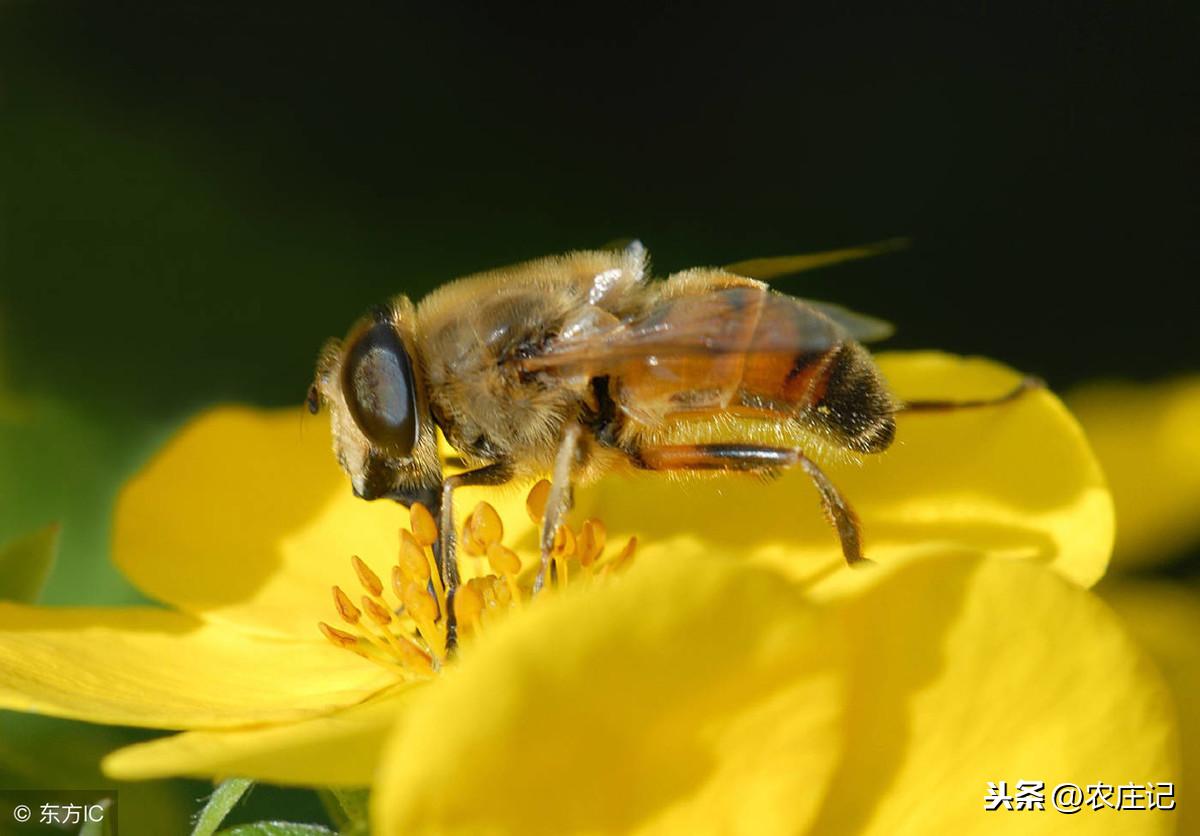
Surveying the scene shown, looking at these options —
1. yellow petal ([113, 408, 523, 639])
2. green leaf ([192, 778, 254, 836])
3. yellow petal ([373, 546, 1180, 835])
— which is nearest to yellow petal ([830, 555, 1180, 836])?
yellow petal ([373, 546, 1180, 835])

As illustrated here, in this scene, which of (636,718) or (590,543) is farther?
(590,543)

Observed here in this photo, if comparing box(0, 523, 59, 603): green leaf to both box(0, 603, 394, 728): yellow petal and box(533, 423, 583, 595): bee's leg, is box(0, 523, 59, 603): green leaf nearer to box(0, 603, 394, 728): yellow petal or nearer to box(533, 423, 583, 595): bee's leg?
box(0, 603, 394, 728): yellow petal

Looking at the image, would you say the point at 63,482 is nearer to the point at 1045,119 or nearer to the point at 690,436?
the point at 690,436

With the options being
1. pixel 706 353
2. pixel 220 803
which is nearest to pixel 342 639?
pixel 220 803

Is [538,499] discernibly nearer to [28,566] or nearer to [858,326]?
[858,326]

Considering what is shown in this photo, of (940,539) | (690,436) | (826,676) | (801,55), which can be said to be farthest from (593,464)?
(801,55)

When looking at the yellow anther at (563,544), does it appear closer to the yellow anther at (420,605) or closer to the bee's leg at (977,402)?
the yellow anther at (420,605)

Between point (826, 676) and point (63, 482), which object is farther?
point (63, 482)
